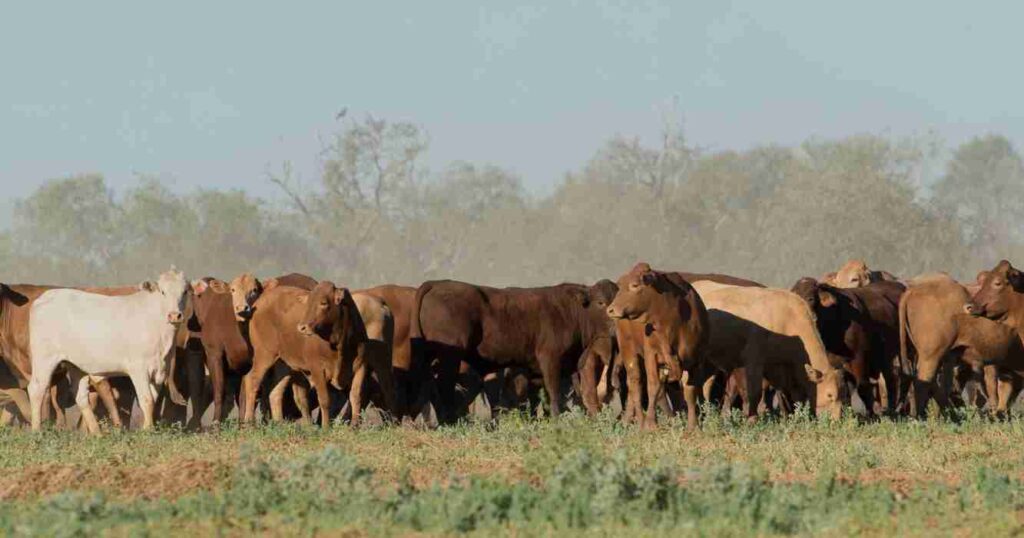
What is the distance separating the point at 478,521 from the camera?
366 inches

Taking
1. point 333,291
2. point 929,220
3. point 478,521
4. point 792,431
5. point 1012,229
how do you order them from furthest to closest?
point 1012,229, point 929,220, point 333,291, point 792,431, point 478,521

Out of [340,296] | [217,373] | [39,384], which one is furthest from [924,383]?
[39,384]

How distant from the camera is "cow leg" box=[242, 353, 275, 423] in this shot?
55.7 feet

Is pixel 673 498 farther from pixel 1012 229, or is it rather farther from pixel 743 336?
pixel 1012 229

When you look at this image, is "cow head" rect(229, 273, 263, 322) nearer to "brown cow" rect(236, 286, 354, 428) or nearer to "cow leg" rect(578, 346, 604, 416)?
"brown cow" rect(236, 286, 354, 428)

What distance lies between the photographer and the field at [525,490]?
9250 millimetres

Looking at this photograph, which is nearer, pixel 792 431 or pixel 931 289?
pixel 792 431

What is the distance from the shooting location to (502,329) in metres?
18.2

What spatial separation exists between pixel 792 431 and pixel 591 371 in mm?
3719

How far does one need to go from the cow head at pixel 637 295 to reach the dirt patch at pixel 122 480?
16.9 feet

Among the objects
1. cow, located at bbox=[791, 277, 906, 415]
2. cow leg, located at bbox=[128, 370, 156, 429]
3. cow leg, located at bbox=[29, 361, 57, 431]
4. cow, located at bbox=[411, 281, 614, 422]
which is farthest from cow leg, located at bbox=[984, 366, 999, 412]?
cow leg, located at bbox=[29, 361, 57, 431]

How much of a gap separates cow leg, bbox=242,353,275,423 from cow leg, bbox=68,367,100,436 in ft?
4.14

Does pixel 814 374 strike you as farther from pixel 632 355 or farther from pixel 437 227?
pixel 437 227

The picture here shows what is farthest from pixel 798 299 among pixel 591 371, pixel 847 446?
pixel 847 446
